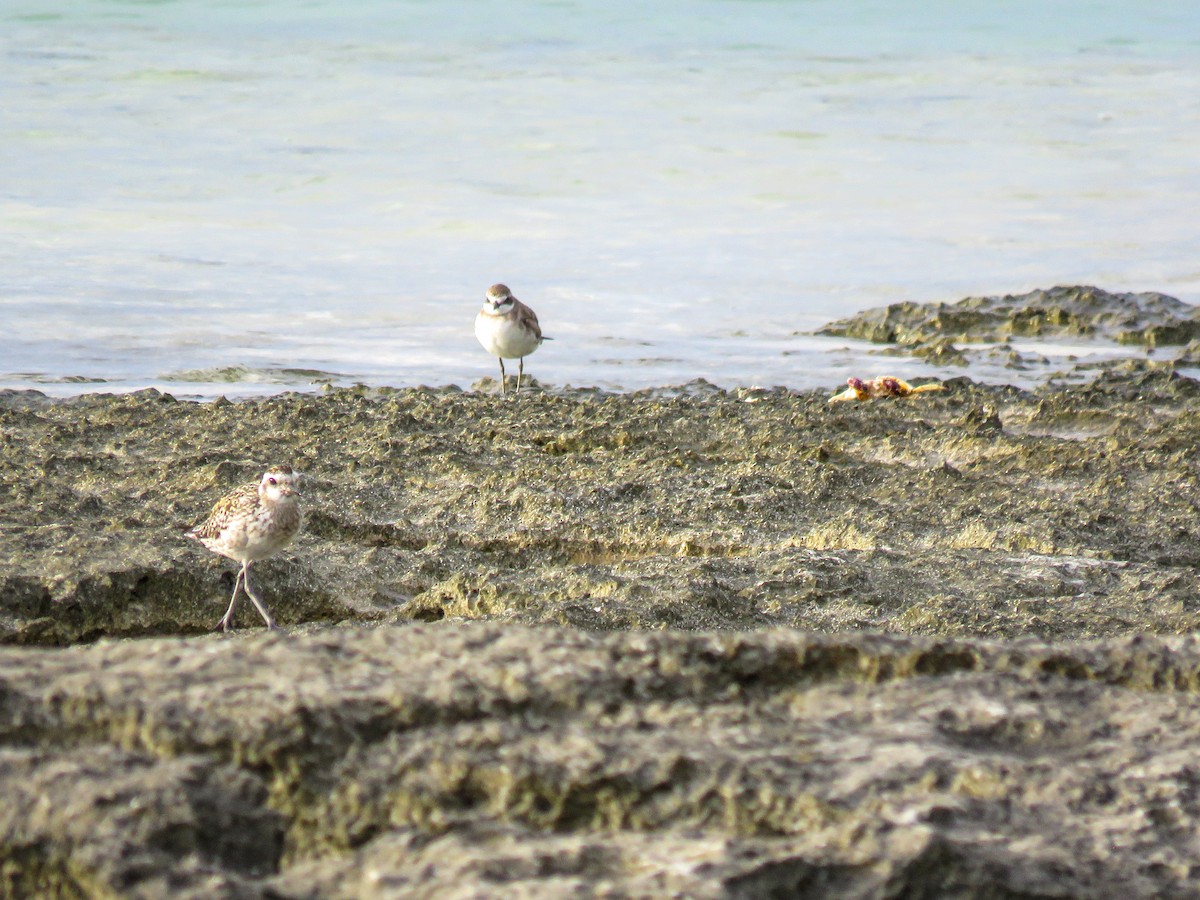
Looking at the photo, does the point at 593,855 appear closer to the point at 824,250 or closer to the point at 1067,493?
the point at 1067,493

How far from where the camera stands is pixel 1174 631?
4.44m

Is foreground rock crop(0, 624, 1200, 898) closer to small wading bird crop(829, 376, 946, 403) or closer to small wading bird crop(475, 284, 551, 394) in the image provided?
small wading bird crop(829, 376, 946, 403)

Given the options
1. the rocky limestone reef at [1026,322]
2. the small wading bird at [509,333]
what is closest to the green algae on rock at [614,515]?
the small wading bird at [509,333]

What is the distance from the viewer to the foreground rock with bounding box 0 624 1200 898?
5.79 ft

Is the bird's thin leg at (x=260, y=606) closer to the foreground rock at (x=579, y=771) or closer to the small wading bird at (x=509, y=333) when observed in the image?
the foreground rock at (x=579, y=771)

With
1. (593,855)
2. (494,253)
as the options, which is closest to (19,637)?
(593,855)

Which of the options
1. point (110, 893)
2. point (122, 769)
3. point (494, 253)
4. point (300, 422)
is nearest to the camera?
point (110, 893)

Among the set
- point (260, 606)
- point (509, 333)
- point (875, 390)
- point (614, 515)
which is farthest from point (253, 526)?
point (509, 333)

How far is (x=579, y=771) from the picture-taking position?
190 cm

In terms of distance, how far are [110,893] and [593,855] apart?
51 centimetres

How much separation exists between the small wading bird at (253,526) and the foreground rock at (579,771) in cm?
245

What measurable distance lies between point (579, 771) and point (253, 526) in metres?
2.87

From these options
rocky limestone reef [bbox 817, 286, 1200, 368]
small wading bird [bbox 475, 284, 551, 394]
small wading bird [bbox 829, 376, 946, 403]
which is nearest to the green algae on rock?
small wading bird [bbox 829, 376, 946, 403]

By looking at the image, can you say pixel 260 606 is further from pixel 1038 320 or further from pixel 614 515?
pixel 1038 320
